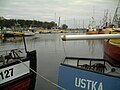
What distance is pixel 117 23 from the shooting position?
2517 centimetres

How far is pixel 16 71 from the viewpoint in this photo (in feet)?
27.3

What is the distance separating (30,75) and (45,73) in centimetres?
696

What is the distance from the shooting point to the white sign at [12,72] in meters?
7.79

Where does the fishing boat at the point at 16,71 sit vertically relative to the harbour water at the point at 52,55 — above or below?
above

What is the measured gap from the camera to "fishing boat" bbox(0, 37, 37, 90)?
7863 mm

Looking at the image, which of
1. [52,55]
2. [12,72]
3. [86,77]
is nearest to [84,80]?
[86,77]

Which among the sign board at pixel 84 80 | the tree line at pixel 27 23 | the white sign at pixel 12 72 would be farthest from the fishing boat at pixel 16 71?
the tree line at pixel 27 23

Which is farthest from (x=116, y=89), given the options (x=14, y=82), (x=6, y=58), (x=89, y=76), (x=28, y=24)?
(x=28, y=24)

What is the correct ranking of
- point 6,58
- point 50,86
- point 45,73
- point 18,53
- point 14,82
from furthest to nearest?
point 45,73, point 50,86, point 18,53, point 6,58, point 14,82

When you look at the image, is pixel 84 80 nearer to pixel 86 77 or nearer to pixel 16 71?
pixel 86 77

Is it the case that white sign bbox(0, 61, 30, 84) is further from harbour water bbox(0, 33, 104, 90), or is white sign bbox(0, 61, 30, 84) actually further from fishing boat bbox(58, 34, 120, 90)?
fishing boat bbox(58, 34, 120, 90)

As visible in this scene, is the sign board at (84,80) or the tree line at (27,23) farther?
the tree line at (27,23)

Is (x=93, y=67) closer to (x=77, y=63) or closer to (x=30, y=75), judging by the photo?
(x=77, y=63)

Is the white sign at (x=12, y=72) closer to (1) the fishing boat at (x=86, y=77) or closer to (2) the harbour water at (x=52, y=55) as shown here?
(2) the harbour water at (x=52, y=55)
